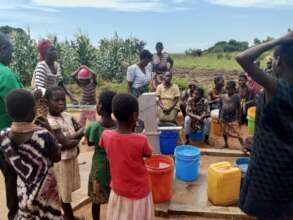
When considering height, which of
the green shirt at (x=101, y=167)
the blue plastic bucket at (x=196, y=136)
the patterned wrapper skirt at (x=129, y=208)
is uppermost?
the green shirt at (x=101, y=167)

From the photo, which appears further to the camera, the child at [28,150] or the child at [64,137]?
the child at [64,137]

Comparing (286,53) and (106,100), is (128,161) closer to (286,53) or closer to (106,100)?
(106,100)

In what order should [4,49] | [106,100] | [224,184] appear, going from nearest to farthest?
[106,100] → [4,49] → [224,184]

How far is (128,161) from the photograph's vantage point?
2.41 meters

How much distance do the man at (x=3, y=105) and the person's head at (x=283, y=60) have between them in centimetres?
198

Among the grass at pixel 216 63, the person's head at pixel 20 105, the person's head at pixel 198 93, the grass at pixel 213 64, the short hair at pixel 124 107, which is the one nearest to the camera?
the person's head at pixel 20 105

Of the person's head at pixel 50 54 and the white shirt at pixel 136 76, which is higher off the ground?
the person's head at pixel 50 54

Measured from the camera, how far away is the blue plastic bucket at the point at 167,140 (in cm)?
556

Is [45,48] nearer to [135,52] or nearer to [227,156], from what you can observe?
[227,156]

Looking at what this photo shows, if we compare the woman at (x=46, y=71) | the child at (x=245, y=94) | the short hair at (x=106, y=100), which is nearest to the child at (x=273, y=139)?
the short hair at (x=106, y=100)

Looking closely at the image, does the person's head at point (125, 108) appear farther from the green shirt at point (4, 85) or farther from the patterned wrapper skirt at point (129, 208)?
the green shirt at point (4, 85)

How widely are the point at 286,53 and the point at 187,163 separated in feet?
9.27

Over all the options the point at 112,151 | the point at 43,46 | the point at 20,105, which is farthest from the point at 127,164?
the point at 43,46

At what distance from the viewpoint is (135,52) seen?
57.4 feet
